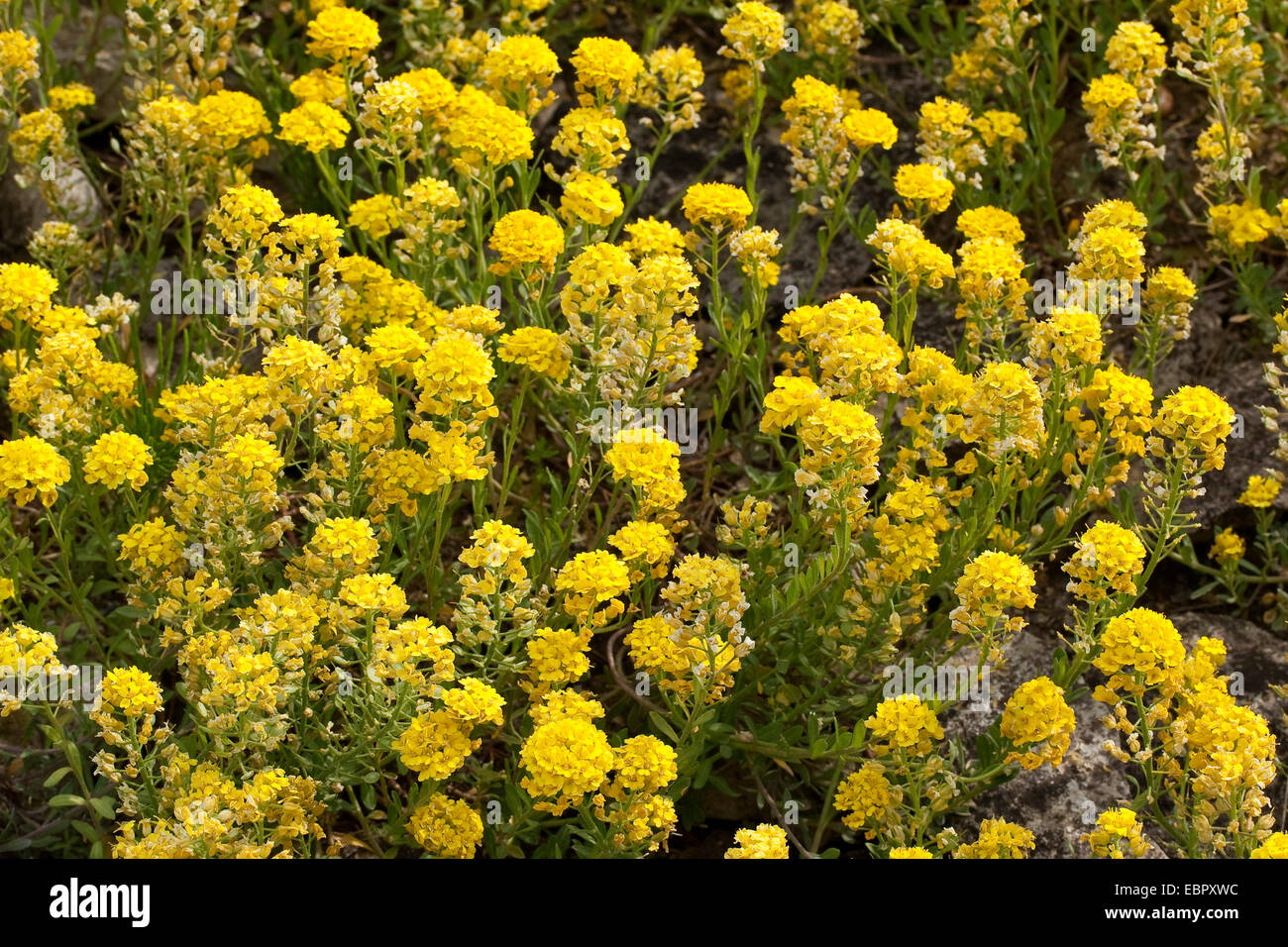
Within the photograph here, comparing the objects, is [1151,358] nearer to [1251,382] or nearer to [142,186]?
[1251,382]

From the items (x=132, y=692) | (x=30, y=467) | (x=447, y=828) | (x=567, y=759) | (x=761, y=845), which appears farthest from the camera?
(x=30, y=467)

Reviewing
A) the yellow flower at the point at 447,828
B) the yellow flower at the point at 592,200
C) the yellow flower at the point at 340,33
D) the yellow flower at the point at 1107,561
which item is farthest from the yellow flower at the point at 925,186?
the yellow flower at the point at 447,828

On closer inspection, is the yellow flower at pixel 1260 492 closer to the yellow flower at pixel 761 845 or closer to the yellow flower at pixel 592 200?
the yellow flower at pixel 592 200

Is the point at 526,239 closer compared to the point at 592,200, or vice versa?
the point at 526,239

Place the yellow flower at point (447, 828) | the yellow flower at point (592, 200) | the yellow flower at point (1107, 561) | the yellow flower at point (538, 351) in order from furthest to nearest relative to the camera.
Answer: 1. the yellow flower at point (592, 200)
2. the yellow flower at point (538, 351)
3. the yellow flower at point (1107, 561)
4. the yellow flower at point (447, 828)

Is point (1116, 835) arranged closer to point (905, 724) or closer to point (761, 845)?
point (905, 724)

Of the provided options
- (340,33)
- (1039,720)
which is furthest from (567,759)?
(340,33)

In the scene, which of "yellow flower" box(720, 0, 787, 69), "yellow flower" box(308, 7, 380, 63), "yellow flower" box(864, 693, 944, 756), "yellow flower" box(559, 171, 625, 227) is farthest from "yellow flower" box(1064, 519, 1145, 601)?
"yellow flower" box(308, 7, 380, 63)

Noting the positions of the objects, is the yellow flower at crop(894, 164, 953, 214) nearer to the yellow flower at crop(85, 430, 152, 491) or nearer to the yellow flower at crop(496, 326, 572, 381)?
Result: the yellow flower at crop(496, 326, 572, 381)

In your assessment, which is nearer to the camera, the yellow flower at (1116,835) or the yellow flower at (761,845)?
the yellow flower at (761,845)

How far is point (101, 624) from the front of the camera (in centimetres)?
466

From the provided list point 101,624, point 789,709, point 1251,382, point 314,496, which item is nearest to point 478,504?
point 314,496

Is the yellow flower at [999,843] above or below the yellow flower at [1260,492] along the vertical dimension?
below

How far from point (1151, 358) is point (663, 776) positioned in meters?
2.21
